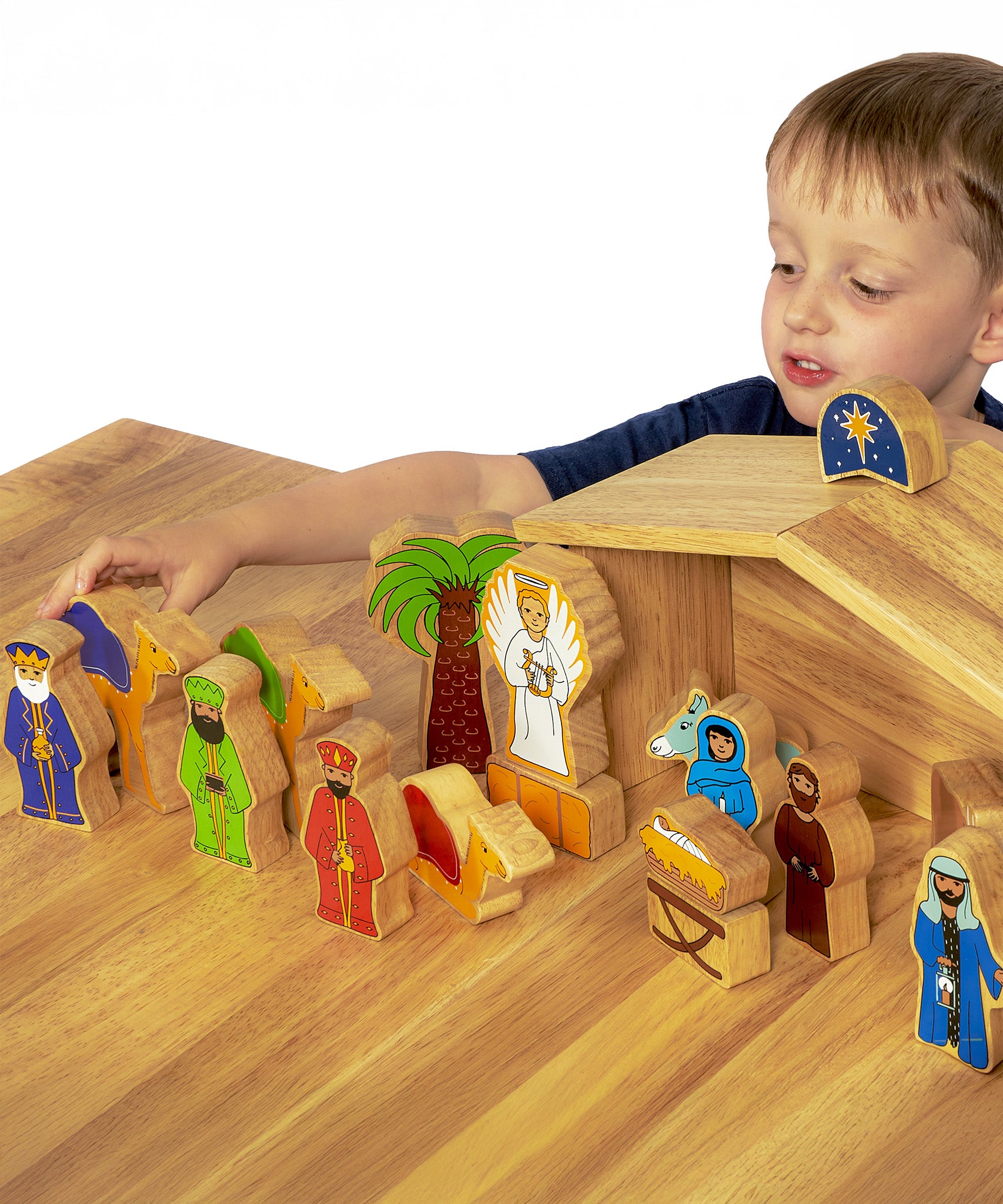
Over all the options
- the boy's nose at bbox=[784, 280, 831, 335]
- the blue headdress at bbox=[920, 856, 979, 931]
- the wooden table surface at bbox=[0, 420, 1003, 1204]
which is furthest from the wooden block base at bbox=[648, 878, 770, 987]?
the boy's nose at bbox=[784, 280, 831, 335]

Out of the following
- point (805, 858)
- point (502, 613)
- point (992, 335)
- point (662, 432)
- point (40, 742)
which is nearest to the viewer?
point (805, 858)

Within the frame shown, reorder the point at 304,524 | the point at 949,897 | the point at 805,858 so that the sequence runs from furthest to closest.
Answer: the point at 304,524, the point at 805,858, the point at 949,897

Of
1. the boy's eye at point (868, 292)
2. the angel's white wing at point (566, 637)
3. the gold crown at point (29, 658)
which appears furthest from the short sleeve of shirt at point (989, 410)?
the gold crown at point (29, 658)

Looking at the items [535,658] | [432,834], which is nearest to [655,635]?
[535,658]

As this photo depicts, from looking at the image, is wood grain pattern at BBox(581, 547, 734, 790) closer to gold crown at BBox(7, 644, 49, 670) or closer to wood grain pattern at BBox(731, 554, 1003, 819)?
wood grain pattern at BBox(731, 554, 1003, 819)

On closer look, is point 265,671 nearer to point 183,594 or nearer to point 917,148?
point 183,594

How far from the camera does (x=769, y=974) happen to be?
0.88 metres

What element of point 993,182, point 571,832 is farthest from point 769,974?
point 993,182

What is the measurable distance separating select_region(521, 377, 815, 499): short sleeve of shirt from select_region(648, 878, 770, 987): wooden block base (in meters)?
0.62

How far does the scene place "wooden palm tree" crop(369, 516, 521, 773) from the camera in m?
1.03

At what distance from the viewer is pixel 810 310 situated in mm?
1129

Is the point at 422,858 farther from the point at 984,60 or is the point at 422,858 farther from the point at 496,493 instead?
the point at 984,60

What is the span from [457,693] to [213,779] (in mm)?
191

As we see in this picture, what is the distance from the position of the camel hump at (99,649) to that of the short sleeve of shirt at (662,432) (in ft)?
1.68
